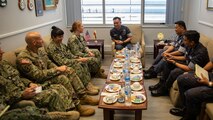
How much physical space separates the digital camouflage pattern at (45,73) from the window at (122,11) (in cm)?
277

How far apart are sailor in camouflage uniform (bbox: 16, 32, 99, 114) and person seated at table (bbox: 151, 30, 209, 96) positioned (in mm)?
1109

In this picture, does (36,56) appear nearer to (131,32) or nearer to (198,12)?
(131,32)

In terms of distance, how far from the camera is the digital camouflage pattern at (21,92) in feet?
6.89

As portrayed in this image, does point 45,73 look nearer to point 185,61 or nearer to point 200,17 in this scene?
point 185,61

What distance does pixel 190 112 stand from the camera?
2.36 metres

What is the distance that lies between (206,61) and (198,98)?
68cm

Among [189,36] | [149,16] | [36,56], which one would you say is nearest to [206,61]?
[189,36]

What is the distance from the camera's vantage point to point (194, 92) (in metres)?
2.29

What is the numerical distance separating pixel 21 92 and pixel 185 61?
2351 millimetres

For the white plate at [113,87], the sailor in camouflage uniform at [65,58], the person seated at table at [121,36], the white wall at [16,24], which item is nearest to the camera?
the white plate at [113,87]

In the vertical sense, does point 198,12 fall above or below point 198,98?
above

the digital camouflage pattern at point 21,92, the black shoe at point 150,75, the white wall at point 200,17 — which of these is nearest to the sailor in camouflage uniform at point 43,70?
the digital camouflage pattern at point 21,92

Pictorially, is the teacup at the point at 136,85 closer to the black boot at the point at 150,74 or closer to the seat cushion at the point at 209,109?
the seat cushion at the point at 209,109

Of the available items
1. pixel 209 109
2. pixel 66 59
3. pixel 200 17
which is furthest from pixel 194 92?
pixel 200 17
